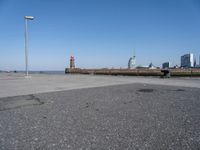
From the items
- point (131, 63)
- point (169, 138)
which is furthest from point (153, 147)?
point (131, 63)

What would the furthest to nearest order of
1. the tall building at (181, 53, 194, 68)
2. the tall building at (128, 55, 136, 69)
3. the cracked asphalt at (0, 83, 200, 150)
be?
the tall building at (128, 55, 136, 69) → the tall building at (181, 53, 194, 68) → the cracked asphalt at (0, 83, 200, 150)

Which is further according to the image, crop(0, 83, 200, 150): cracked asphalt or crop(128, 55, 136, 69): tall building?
crop(128, 55, 136, 69): tall building

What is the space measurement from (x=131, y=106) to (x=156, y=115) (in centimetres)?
148

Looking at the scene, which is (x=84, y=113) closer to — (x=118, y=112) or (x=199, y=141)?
(x=118, y=112)

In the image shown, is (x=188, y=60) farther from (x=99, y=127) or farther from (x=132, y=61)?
(x=99, y=127)

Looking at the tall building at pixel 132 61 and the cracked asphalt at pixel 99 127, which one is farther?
the tall building at pixel 132 61

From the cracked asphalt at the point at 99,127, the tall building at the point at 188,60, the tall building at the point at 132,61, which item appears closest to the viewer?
the cracked asphalt at the point at 99,127

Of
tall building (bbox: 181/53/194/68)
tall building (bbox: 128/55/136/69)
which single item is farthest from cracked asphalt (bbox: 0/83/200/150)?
tall building (bbox: 128/55/136/69)

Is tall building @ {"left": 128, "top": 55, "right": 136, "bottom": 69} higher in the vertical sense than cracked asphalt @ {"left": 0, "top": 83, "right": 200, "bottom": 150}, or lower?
higher

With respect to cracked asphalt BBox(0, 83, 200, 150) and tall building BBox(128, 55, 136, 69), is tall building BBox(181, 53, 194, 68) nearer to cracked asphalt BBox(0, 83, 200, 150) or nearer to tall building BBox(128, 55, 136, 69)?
tall building BBox(128, 55, 136, 69)

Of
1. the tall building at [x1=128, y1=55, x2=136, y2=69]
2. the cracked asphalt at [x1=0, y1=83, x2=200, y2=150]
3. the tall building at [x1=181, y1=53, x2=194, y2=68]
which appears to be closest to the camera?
the cracked asphalt at [x1=0, y1=83, x2=200, y2=150]

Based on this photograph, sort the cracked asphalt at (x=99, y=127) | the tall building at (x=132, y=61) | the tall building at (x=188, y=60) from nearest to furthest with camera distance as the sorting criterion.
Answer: the cracked asphalt at (x=99, y=127), the tall building at (x=188, y=60), the tall building at (x=132, y=61)

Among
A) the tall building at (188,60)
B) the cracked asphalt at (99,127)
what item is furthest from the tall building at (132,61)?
the cracked asphalt at (99,127)

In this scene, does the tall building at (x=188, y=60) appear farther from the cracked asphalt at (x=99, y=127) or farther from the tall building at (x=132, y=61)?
the cracked asphalt at (x=99, y=127)
